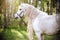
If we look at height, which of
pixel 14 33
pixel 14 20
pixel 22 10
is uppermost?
pixel 22 10

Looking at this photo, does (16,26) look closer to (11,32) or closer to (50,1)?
(11,32)

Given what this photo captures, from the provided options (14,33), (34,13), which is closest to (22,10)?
(34,13)

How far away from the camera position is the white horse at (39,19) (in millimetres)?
3617

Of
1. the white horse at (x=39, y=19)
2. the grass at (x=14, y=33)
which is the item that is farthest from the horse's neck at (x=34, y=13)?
the grass at (x=14, y=33)

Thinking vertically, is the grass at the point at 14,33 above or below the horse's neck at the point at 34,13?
below

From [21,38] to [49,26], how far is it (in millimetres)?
307

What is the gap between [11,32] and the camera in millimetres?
3674

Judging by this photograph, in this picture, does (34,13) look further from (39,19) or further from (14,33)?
(14,33)

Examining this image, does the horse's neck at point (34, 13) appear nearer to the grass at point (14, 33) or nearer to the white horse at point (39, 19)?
the white horse at point (39, 19)

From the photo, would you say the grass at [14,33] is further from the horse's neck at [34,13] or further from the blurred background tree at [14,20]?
the horse's neck at [34,13]

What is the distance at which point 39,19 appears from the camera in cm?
364

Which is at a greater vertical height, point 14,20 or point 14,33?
point 14,20

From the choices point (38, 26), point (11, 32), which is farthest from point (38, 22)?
point (11, 32)

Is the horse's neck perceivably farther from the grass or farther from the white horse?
the grass
